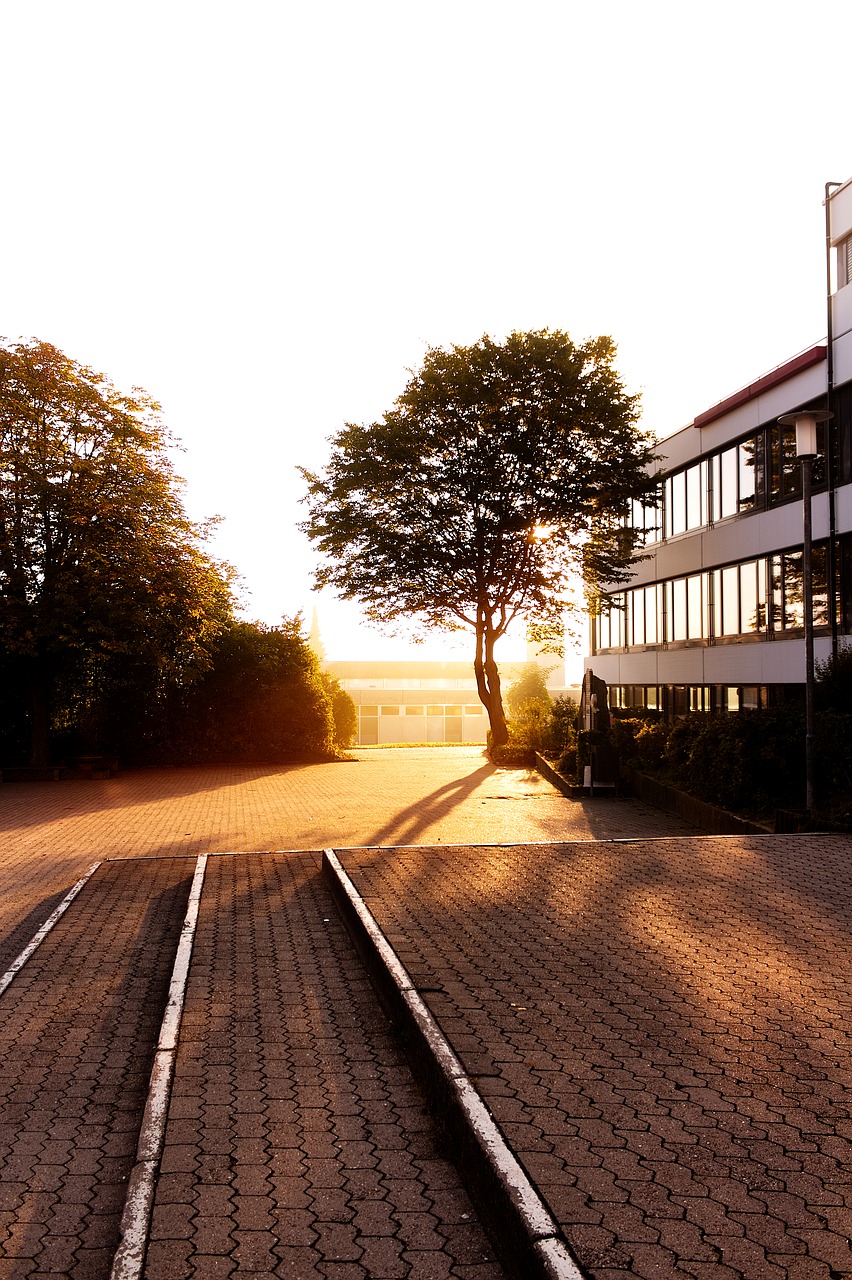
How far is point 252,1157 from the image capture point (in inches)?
167

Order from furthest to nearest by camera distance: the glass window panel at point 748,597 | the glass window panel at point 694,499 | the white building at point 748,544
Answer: the glass window panel at point 694,499, the glass window panel at point 748,597, the white building at point 748,544

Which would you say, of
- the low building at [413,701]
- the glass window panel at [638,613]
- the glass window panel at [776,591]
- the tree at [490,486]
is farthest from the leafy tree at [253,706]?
the low building at [413,701]

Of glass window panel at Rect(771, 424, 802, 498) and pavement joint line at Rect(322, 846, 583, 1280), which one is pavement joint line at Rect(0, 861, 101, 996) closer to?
pavement joint line at Rect(322, 846, 583, 1280)

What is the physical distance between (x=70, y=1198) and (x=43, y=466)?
76.8ft

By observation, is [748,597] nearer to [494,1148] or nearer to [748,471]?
[748,471]

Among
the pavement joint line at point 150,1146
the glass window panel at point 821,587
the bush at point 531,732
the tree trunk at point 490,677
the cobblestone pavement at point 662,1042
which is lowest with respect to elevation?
the pavement joint line at point 150,1146

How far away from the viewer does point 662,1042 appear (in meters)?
5.11

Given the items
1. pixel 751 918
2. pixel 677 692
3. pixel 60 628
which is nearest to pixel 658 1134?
pixel 751 918

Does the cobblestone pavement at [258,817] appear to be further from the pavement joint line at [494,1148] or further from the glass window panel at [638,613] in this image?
the glass window panel at [638,613]

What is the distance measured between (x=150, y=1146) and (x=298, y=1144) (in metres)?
0.59

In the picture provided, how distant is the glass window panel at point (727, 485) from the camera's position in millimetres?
27688

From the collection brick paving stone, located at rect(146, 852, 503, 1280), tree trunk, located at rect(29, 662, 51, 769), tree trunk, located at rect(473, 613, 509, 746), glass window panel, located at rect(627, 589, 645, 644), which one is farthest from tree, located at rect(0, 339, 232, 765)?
brick paving stone, located at rect(146, 852, 503, 1280)

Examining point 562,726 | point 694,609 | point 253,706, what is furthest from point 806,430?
point 253,706

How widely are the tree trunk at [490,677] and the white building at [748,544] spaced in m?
4.27
